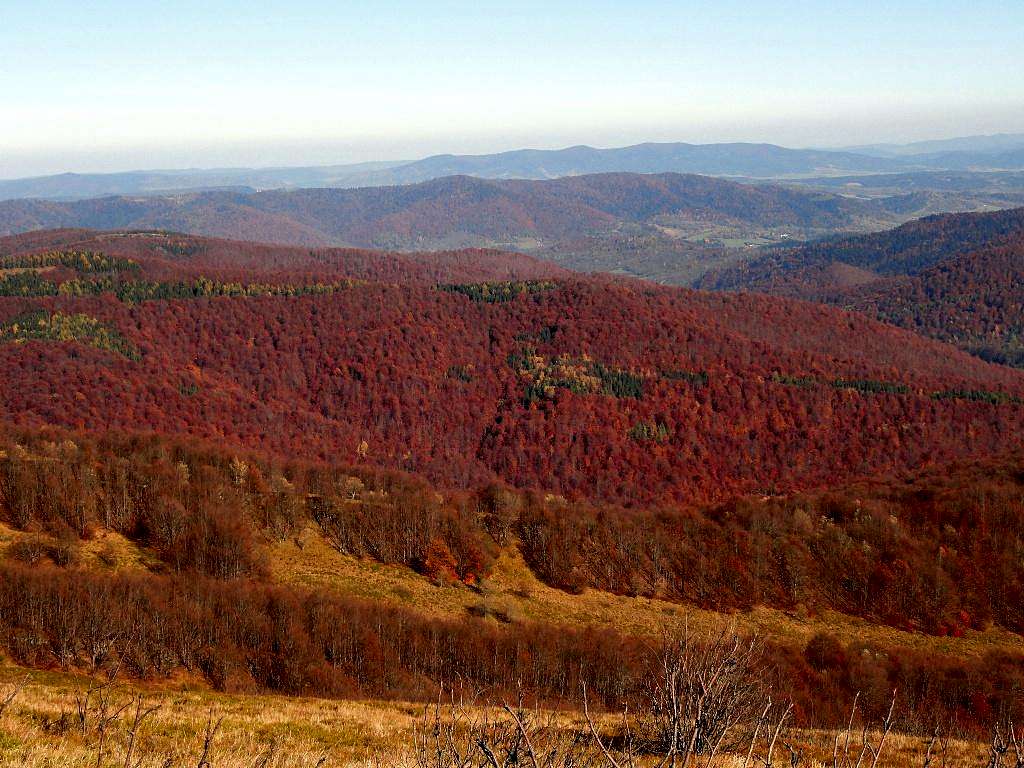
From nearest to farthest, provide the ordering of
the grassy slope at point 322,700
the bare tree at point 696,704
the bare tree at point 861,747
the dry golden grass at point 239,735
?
the bare tree at point 861,747 < the bare tree at point 696,704 < the dry golden grass at point 239,735 < the grassy slope at point 322,700

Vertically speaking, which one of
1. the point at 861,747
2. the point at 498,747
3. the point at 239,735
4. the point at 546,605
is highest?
the point at 861,747

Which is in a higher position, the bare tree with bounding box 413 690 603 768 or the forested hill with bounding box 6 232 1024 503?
the bare tree with bounding box 413 690 603 768

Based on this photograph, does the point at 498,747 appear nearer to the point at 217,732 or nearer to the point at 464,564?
the point at 217,732

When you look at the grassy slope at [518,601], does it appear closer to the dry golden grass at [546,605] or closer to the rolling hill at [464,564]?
the dry golden grass at [546,605]

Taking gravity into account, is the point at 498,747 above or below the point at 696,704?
above

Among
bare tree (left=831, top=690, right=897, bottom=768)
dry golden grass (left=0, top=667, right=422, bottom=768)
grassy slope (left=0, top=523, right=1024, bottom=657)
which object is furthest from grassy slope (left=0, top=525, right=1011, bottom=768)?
bare tree (left=831, top=690, right=897, bottom=768)

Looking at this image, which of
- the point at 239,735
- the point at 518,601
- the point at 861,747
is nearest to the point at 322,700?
the point at 239,735

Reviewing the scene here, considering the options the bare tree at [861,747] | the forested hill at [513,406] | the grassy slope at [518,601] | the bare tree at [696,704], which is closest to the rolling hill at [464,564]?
the grassy slope at [518,601]

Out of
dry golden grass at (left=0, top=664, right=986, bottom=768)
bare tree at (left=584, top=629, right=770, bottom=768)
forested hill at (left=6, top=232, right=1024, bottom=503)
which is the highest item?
bare tree at (left=584, top=629, right=770, bottom=768)

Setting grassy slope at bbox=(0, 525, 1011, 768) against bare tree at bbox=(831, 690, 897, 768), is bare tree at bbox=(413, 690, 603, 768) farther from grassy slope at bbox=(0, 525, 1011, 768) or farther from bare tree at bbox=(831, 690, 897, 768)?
bare tree at bbox=(831, 690, 897, 768)

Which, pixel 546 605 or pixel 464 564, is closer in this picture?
pixel 546 605

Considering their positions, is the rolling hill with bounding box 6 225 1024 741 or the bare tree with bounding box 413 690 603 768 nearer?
the bare tree with bounding box 413 690 603 768
